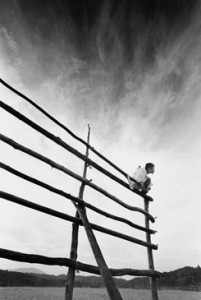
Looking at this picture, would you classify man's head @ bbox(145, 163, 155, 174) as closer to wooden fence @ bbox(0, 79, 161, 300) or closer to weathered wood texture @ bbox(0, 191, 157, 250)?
wooden fence @ bbox(0, 79, 161, 300)

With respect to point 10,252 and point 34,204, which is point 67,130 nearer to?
point 34,204

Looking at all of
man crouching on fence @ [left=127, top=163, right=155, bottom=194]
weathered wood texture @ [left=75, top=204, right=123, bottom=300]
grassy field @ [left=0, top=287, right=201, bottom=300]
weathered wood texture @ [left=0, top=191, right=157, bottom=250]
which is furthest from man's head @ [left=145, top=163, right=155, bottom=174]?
grassy field @ [left=0, top=287, right=201, bottom=300]

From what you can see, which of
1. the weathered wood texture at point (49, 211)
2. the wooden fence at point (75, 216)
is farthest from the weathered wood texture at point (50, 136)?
the weathered wood texture at point (49, 211)

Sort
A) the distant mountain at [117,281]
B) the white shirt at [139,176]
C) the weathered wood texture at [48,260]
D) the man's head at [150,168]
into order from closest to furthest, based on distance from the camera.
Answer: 1. the weathered wood texture at [48,260]
2. the white shirt at [139,176]
3. the man's head at [150,168]
4. the distant mountain at [117,281]

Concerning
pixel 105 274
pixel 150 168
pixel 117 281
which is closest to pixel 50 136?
pixel 105 274

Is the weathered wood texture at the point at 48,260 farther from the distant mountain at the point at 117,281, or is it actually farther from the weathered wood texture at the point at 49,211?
the distant mountain at the point at 117,281

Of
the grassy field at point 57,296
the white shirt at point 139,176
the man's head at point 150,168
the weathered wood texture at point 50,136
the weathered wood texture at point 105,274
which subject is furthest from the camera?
the grassy field at point 57,296

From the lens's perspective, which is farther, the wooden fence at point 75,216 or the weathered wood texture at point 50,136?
the weathered wood texture at point 50,136

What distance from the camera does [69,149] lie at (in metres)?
3.62

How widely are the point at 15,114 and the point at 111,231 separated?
2.30m

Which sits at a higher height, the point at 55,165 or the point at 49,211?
the point at 55,165

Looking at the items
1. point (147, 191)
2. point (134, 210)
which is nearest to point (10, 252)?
point (134, 210)

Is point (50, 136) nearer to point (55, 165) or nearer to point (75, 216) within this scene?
point (55, 165)

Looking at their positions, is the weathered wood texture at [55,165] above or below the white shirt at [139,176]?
below
